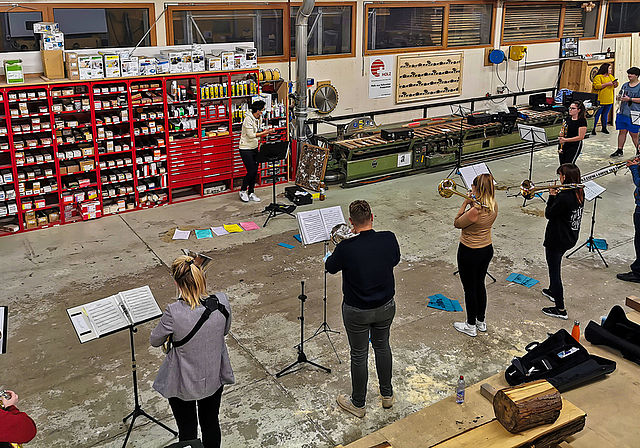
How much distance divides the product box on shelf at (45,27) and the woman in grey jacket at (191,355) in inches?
233

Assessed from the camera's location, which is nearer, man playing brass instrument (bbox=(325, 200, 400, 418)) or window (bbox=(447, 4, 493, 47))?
man playing brass instrument (bbox=(325, 200, 400, 418))

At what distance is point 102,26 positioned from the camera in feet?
29.1

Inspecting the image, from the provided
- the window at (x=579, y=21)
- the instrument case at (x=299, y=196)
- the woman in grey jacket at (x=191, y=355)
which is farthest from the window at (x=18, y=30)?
the window at (x=579, y=21)

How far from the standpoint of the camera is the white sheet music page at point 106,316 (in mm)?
4055

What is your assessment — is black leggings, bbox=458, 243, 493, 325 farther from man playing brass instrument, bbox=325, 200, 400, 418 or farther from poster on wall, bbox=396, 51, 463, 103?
poster on wall, bbox=396, 51, 463, 103

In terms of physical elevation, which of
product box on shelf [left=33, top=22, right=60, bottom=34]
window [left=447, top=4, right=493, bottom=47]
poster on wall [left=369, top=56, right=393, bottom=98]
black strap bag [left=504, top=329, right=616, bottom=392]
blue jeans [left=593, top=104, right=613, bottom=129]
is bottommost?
black strap bag [left=504, top=329, right=616, bottom=392]

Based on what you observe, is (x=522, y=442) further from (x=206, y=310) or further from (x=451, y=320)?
(x=451, y=320)

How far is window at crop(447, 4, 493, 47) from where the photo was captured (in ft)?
41.5

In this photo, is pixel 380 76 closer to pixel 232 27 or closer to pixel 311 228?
pixel 232 27

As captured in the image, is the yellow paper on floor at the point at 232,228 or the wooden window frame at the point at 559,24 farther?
the wooden window frame at the point at 559,24

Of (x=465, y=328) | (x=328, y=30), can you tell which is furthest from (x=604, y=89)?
(x=465, y=328)

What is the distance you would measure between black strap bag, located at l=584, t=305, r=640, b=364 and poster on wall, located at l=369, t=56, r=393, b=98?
787 cm

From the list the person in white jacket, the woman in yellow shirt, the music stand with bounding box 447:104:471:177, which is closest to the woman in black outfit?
the music stand with bounding box 447:104:471:177

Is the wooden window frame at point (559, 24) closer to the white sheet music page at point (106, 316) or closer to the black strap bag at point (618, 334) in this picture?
the black strap bag at point (618, 334)
